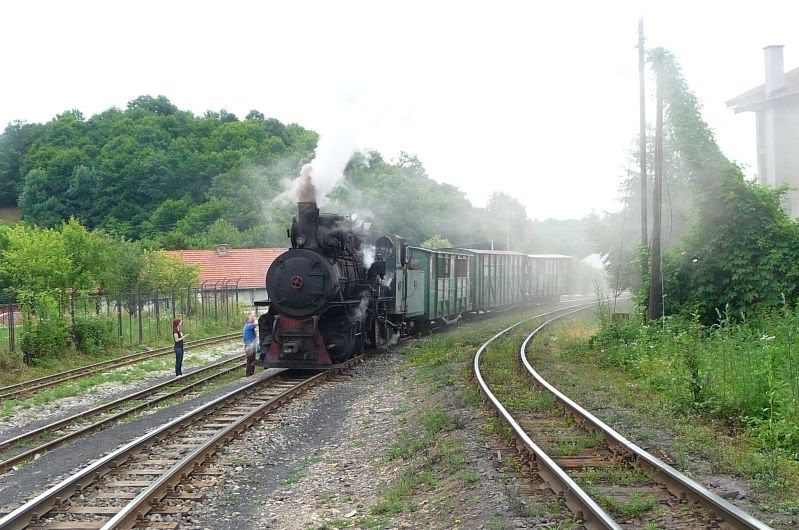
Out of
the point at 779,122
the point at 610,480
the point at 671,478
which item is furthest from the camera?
the point at 779,122

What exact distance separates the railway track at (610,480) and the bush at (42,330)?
45.1ft

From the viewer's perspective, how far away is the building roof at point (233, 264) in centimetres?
4647

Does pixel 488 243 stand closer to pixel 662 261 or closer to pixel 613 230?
pixel 613 230

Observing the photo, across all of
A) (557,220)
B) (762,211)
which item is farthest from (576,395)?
(557,220)

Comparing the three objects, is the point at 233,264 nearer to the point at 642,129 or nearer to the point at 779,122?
the point at 779,122

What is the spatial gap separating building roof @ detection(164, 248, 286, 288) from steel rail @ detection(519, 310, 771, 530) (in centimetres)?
3734

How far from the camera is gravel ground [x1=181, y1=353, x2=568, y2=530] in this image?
6.61 metres

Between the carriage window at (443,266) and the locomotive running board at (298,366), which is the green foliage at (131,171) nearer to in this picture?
the carriage window at (443,266)

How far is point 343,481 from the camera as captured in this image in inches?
329

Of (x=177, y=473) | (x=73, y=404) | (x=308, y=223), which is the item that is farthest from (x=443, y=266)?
(x=177, y=473)

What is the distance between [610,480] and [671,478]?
64 centimetres

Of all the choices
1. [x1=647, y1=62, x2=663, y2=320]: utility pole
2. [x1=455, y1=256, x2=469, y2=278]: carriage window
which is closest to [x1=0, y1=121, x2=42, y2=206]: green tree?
[x1=455, y1=256, x2=469, y2=278]: carriage window

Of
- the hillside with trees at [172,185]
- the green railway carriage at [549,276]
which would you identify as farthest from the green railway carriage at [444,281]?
the hillside with trees at [172,185]

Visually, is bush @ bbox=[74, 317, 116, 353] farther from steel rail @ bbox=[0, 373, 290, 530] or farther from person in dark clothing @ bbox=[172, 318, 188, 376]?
steel rail @ bbox=[0, 373, 290, 530]
